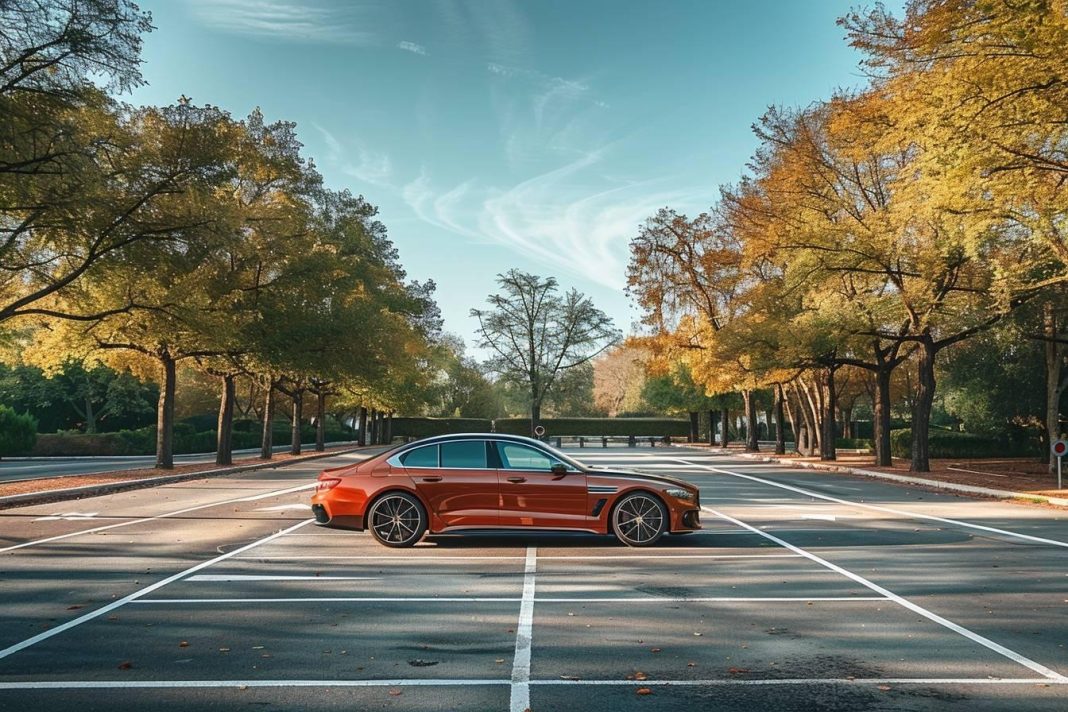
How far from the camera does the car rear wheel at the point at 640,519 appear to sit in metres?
12.3

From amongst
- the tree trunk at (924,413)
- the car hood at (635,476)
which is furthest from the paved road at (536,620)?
the tree trunk at (924,413)

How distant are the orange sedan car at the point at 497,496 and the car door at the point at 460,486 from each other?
0.01m

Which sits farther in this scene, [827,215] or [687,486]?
[827,215]

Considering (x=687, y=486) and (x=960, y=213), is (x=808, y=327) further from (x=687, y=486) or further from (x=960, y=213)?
(x=687, y=486)

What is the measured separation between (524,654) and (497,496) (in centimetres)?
557

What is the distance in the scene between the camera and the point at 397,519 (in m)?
12.4

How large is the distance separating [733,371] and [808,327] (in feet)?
29.9

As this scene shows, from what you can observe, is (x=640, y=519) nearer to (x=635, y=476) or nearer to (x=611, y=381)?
(x=635, y=476)

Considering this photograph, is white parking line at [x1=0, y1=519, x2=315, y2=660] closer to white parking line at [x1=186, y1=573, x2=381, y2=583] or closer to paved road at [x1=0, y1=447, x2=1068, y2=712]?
paved road at [x1=0, y1=447, x2=1068, y2=712]

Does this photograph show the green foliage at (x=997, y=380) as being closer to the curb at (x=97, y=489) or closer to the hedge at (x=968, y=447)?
the hedge at (x=968, y=447)

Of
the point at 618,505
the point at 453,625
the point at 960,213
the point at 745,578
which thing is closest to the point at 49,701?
the point at 453,625

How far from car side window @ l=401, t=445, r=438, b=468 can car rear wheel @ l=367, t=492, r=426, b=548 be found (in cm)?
42

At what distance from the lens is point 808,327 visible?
33.5 metres

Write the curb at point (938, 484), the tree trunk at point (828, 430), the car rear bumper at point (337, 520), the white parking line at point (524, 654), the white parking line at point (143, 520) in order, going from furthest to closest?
the tree trunk at point (828, 430)
the curb at point (938, 484)
the white parking line at point (143, 520)
the car rear bumper at point (337, 520)
the white parking line at point (524, 654)
